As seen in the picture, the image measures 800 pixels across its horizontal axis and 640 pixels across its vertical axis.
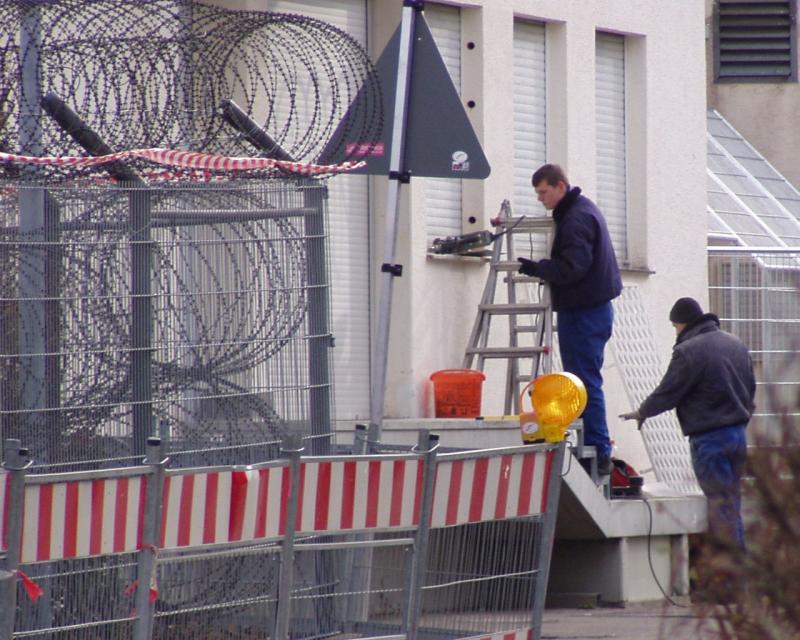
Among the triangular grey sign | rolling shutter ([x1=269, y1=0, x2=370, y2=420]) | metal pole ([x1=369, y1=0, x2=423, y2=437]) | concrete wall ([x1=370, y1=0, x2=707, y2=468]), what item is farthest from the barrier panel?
concrete wall ([x1=370, y1=0, x2=707, y2=468])

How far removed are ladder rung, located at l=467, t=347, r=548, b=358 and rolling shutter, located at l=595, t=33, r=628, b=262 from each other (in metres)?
2.43

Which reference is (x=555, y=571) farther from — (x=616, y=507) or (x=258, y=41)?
(x=258, y=41)

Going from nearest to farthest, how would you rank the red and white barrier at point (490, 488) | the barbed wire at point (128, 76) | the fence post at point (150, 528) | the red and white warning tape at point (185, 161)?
the fence post at point (150, 528) → the red and white barrier at point (490, 488) → the red and white warning tape at point (185, 161) → the barbed wire at point (128, 76)

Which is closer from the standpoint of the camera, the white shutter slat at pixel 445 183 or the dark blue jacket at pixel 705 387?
the dark blue jacket at pixel 705 387

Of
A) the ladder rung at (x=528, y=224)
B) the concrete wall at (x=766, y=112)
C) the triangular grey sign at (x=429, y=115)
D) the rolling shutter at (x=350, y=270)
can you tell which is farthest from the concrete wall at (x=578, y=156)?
the concrete wall at (x=766, y=112)

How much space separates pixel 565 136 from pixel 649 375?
199 centimetres

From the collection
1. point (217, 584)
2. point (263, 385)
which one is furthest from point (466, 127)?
point (217, 584)

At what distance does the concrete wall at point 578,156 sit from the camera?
506 inches

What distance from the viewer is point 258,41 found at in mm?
10812

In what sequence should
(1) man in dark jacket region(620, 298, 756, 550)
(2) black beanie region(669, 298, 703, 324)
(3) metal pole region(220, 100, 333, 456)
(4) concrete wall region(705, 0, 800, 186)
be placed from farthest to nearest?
1. (4) concrete wall region(705, 0, 800, 186)
2. (2) black beanie region(669, 298, 703, 324)
3. (1) man in dark jacket region(620, 298, 756, 550)
4. (3) metal pole region(220, 100, 333, 456)

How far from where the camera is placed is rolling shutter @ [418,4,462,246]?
13.2 metres

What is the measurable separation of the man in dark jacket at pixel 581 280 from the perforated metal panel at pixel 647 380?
1979mm

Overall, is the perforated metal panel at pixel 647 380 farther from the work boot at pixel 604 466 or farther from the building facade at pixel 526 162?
the work boot at pixel 604 466

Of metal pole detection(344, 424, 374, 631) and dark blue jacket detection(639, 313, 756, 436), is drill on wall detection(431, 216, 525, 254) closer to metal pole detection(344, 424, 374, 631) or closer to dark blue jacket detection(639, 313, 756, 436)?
dark blue jacket detection(639, 313, 756, 436)
